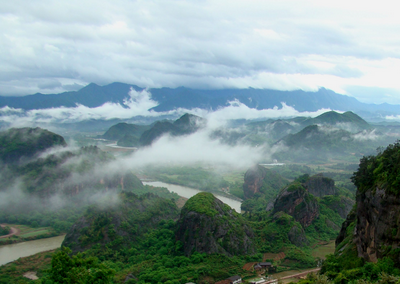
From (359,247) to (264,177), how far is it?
Result: 94.9 metres

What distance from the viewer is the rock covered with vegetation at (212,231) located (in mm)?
56719

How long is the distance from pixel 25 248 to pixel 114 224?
23.6 metres

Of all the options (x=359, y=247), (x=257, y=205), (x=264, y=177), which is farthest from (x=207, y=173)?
(x=359, y=247)

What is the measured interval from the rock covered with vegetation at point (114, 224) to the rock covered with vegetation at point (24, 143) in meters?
57.5

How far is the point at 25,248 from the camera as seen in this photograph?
7300cm

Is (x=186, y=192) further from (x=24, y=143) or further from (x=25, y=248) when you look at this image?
(x=25, y=248)

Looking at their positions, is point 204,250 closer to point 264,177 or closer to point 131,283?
point 131,283

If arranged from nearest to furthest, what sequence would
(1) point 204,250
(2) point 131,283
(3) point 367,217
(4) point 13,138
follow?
(3) point 367,217, (2) point 131,283, (1) point 204,250, (4) point 13,138

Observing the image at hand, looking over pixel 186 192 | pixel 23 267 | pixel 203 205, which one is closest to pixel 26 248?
pixel 23 267

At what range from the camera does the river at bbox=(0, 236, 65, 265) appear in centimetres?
6856

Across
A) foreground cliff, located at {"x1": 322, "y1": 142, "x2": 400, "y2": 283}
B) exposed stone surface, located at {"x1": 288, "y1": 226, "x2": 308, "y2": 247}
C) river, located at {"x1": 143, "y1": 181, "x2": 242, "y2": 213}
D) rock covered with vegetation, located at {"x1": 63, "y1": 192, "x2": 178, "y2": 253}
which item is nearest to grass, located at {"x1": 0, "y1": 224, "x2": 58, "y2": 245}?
rock covered with vegetation, located at {"x1": 63, "y1": 192, "x2": 178, "y2": 253}

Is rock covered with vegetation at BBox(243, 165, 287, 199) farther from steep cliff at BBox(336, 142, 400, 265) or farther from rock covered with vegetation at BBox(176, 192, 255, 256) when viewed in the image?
steep cliff at BBox(336, 142, 400, 265)

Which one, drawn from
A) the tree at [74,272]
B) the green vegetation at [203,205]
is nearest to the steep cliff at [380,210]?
the tree at [74,272]

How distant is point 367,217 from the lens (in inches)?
1347
